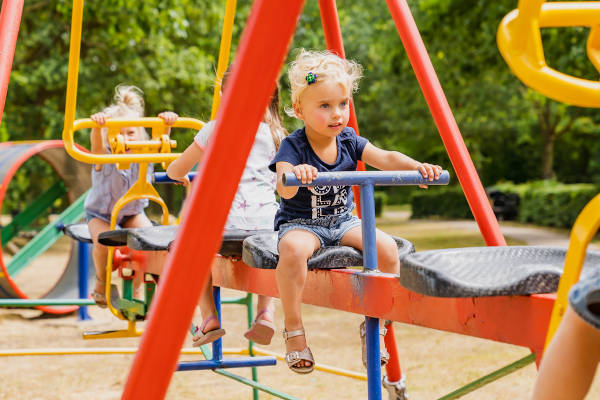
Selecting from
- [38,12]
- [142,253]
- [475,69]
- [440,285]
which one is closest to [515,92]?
[475,69]

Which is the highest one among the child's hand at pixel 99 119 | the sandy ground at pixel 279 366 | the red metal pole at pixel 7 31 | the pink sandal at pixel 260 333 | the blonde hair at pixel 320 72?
the red metal pole at pixel 7 31

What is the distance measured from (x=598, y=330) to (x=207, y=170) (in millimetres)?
506

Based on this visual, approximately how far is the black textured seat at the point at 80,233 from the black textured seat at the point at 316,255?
242 cm

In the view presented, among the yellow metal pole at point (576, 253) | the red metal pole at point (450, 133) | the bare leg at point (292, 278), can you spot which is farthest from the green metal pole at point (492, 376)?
the yellow metal pole at point (576, 253)

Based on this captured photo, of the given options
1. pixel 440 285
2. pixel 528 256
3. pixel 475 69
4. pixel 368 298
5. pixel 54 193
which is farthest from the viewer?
pixel 475 69

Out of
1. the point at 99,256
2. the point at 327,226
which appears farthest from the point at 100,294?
the point at 327,226

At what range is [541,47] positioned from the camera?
105 cm

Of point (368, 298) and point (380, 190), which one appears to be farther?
point (380, 190)

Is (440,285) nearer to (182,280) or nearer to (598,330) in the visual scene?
(598,330)


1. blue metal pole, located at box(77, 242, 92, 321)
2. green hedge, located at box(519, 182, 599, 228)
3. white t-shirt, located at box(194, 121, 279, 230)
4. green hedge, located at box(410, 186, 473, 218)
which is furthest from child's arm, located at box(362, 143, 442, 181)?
green hedge, located at box(410, 186, 473, 218)

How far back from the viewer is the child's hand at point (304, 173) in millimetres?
1621

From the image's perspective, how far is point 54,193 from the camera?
24.9ft

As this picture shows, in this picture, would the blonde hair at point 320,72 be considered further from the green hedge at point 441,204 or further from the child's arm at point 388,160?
the green hedge at point 441,204

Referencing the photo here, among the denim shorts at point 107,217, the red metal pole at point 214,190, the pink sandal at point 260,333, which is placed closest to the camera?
the red metal pole at point 214,190
